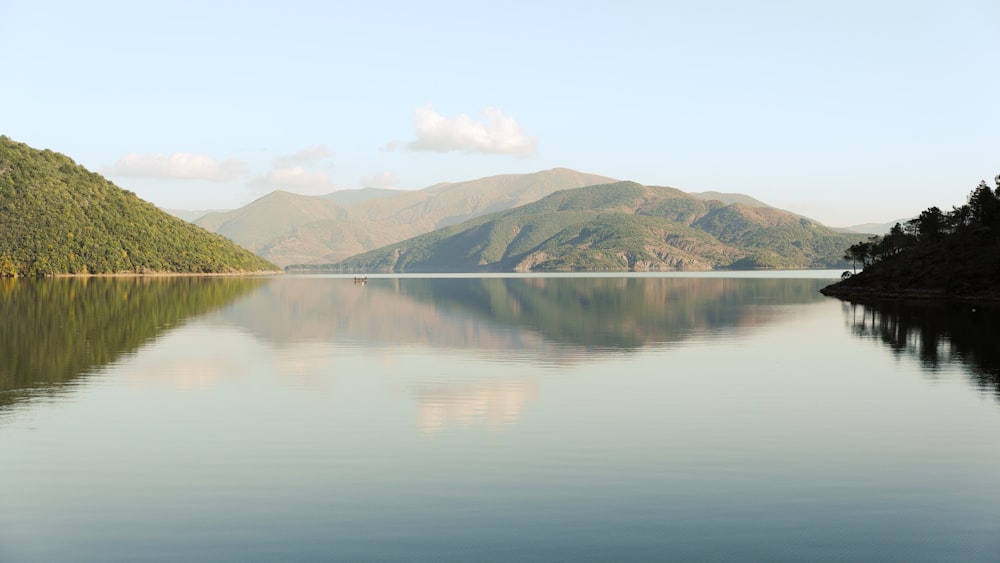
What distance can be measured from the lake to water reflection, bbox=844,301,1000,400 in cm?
75

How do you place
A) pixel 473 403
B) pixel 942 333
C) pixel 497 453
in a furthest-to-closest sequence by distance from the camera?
1. pixel 942 333
2. pixel 473 403
3. pixel 497 453

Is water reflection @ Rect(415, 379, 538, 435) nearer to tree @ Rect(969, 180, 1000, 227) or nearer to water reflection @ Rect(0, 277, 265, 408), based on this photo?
water reflection @ Rect(0, 277, 265, 408)

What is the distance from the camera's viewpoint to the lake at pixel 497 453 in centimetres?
2064

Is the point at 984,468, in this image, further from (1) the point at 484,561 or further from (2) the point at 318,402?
(2) the point at 318,402

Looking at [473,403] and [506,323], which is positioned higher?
[506,323]

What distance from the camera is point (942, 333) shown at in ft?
270

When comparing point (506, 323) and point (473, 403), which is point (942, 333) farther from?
point (473, 403)

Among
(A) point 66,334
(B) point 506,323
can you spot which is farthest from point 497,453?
(B) point 506,323

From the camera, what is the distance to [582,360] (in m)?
59.4

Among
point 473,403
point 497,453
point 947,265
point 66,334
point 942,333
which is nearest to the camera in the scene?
point 497,453

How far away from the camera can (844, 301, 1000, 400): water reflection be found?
57.5 meters

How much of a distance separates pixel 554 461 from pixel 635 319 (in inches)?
3015

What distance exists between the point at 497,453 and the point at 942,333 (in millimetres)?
68638

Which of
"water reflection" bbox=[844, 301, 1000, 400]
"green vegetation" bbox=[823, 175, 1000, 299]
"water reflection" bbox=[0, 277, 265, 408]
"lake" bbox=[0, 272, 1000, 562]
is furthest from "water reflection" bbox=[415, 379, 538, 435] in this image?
"green vegetation" bbox=[823, 175, 1000, 299]
